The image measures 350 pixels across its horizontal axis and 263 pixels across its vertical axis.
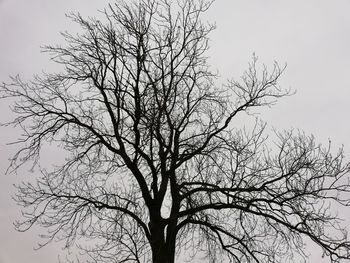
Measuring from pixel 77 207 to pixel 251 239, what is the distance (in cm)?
412

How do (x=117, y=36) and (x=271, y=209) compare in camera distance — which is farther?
(x=117, y=36)

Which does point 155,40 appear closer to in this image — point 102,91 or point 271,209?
point 102,91

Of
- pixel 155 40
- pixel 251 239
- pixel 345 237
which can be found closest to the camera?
pixel 345 237

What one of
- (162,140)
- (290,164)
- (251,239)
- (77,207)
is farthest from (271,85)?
(77,207)

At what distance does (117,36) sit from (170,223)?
15.3ft

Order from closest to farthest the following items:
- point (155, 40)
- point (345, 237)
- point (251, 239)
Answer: point (345, 237), point (251, 239), point (155, 40)

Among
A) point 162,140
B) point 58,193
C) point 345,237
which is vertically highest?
point 162,140

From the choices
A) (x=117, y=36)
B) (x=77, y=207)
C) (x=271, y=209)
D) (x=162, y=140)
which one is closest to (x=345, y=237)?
(x=271, y=209)

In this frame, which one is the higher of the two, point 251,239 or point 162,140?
point 162,140

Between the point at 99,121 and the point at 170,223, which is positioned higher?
the point at 99,121

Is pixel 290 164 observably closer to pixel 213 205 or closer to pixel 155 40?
pixel 213 205

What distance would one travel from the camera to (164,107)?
12734 millimetres

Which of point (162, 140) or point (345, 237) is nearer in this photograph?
point (345, 237)

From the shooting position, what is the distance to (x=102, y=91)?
13.1m
